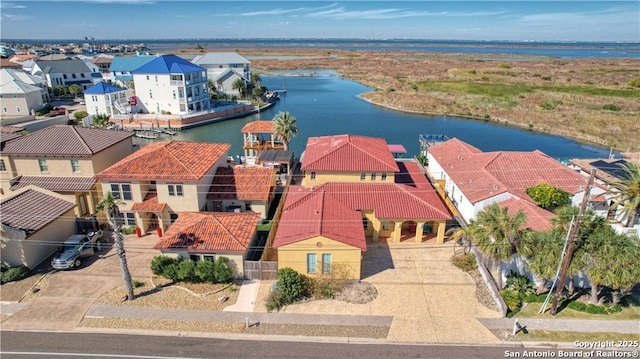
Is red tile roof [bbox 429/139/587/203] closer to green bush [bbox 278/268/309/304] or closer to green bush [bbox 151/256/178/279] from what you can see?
green bush [bbox 278/268/309/304]

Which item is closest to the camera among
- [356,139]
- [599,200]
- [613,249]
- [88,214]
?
[613,249]

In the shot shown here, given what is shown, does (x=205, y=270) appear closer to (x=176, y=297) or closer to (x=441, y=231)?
(x=176, y=297)

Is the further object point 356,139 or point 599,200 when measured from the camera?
point 356,139

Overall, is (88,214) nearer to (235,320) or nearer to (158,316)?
(158,316)

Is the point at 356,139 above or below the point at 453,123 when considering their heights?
above

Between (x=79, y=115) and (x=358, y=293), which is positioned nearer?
(x=358, y=293)

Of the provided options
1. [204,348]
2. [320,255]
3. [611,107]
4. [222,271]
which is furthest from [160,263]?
[611,107]

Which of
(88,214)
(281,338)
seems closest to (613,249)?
(281,338)

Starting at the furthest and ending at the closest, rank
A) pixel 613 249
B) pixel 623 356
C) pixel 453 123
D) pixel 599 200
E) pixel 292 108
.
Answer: pixel 292 108 < pixel 453 123 < pixel 599 200 < pixel 613 249 < pixel 623 356
